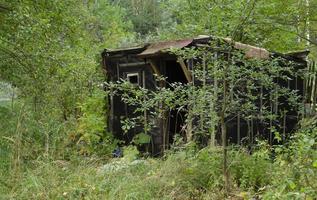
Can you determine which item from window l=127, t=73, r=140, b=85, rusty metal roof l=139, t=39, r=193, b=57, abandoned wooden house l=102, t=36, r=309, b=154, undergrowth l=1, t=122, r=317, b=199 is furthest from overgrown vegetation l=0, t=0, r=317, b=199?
window l=127, t=73, r=140, b=85

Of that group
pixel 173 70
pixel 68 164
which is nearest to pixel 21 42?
pixel 68 164

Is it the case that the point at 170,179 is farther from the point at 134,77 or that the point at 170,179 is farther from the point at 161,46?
the point at 134,77

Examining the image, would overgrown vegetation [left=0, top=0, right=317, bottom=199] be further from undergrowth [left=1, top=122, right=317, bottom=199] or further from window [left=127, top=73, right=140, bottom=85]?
window [left=127, top=73, right=140, bottom=85]

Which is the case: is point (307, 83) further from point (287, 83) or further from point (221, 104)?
point (221, 104)

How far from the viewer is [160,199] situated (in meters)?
5.17

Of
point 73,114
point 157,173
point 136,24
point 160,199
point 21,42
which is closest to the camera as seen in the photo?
point 160,199

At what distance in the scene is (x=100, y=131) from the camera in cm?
999

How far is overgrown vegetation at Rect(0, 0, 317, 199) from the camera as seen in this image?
5266 millimetres

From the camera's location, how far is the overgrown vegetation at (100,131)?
527 cm

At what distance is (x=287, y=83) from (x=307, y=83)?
1.27 metres

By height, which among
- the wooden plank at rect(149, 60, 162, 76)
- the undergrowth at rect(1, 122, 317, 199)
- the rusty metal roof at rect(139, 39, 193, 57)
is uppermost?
the rusty metal roof at rect(139, 39, 193, 57)

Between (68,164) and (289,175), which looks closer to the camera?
(289,175)

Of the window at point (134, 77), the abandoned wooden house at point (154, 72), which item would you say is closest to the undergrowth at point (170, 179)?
the abandoned wooden house at point (154, 72)

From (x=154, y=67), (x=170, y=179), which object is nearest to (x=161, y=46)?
(x=154, y=67)
